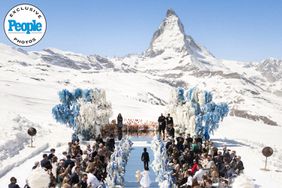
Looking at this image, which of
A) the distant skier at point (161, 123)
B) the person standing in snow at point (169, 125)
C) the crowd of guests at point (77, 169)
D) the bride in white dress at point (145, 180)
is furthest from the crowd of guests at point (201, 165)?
the distant skier at point (161, 123)

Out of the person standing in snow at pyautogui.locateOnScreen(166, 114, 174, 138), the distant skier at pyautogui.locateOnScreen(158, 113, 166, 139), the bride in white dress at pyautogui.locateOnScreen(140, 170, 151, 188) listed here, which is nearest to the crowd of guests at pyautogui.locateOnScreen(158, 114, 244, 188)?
the bride in white dress at pyautogui.locateOnScreen(140, 170, 151, 188)

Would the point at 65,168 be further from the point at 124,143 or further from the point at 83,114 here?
the point at 83,114

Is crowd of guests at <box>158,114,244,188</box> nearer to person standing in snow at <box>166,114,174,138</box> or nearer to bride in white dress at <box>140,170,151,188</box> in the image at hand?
bride in white dress at <box>140,170,151,188</box>

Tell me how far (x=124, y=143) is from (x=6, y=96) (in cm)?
4052

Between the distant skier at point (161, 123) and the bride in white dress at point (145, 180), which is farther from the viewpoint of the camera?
the distant skier at point (161, 123)

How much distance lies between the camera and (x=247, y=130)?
53156 mm

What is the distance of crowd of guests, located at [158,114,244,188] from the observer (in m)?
17.4

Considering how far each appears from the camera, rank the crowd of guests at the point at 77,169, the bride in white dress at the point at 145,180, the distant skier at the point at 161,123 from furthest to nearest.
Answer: the distant skier at the point at 161,123
the bride in white dress at the point at 145,180
the crowd of guests at the point at 77,169

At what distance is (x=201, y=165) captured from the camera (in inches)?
774

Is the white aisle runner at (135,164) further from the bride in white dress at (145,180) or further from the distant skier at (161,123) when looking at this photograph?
the distant skier at (161,123)

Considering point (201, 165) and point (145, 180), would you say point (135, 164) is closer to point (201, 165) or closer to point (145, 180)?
point (201, 165)

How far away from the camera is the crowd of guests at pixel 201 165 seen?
684 inches

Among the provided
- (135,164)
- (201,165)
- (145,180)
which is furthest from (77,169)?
(135,164)

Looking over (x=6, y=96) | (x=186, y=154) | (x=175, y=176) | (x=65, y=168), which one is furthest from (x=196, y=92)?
(x=6, y=96)
